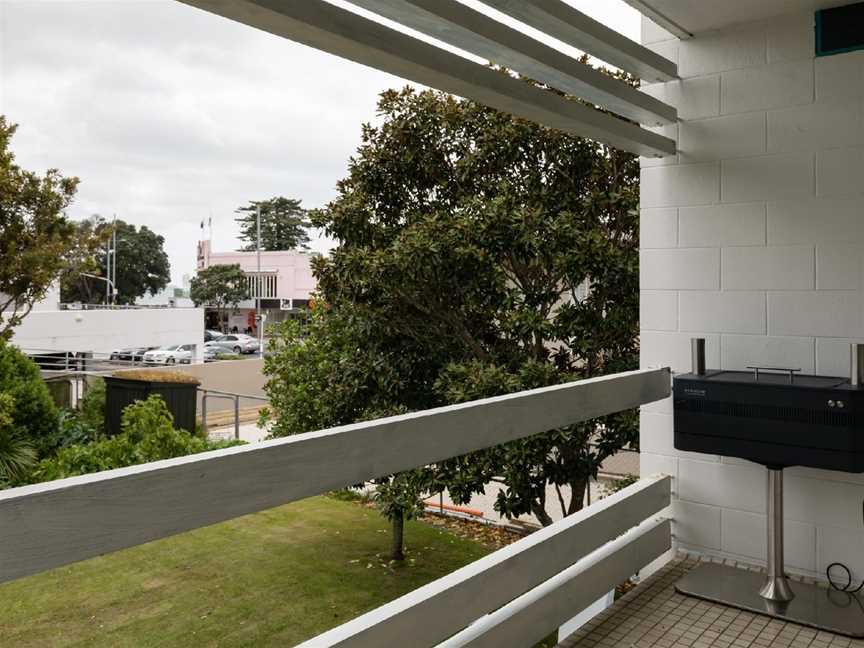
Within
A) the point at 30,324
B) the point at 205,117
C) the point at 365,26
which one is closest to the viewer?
the point at 365,26

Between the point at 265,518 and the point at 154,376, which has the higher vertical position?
the point at 154,376

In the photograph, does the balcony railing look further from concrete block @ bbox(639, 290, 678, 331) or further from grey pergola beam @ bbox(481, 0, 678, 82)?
grey pergola beam @ bbox(481, 0, 678, 82)

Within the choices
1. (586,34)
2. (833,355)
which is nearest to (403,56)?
(586,34)

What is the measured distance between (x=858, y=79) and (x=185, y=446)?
560 centimetres

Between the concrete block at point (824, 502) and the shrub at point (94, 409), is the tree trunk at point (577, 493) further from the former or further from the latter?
the shrub at point (94, 409)

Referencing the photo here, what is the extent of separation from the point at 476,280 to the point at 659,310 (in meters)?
1.95

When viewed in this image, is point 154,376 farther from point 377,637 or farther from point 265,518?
point 377,637

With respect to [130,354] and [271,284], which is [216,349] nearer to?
[271,284]

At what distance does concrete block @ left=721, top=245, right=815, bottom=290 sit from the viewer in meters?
2.17

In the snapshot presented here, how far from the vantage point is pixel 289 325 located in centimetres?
585

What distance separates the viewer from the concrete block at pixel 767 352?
218 cm

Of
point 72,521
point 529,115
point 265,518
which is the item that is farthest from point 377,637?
point 265,518

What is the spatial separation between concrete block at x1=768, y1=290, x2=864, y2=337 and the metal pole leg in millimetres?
500

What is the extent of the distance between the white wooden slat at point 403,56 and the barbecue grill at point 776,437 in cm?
81
